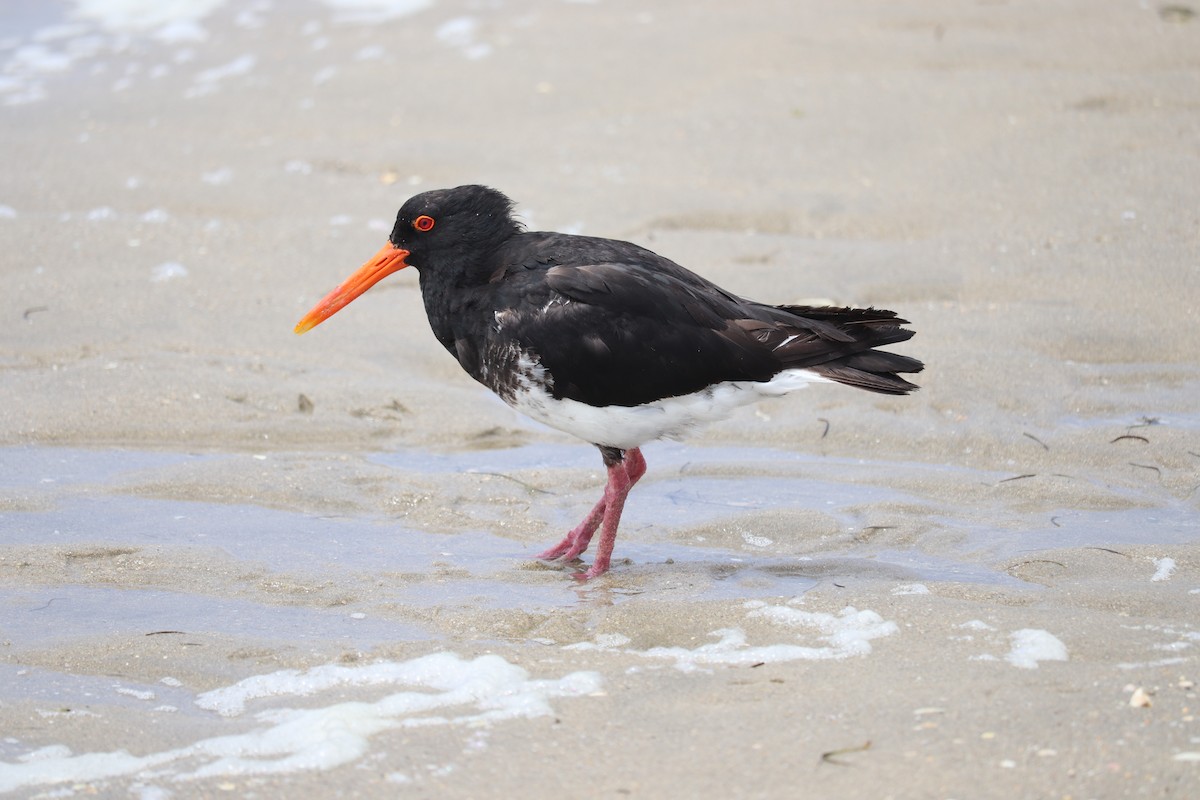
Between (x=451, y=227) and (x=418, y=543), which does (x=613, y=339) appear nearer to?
(x=451, y=227)

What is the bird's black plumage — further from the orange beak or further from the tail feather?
the orange beak

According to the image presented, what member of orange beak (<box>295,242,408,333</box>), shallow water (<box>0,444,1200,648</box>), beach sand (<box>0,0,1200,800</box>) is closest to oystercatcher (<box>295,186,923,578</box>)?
orange beak (<box>295,242,408,333</box>)

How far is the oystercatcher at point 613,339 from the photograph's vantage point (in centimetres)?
521

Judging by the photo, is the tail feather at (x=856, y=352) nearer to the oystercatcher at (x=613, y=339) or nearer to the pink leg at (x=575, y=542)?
the oystercatcher at (x=613, y=339)

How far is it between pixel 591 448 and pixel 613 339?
159 cm

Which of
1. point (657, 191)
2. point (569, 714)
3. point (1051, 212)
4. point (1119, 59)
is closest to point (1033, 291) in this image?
point (1051, 212)

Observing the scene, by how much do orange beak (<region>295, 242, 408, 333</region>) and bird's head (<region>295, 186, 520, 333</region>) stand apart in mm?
22

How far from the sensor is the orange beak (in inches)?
231

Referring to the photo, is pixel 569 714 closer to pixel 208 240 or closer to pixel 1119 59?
pixel 208 240

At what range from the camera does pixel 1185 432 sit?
243 inches

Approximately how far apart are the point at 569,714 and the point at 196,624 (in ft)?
5.05

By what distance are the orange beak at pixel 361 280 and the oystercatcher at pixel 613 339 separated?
29cm

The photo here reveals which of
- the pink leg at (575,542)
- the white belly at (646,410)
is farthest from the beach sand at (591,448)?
the white belly at (646,410)

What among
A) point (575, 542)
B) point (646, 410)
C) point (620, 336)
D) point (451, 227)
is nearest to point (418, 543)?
point (575, 542)
